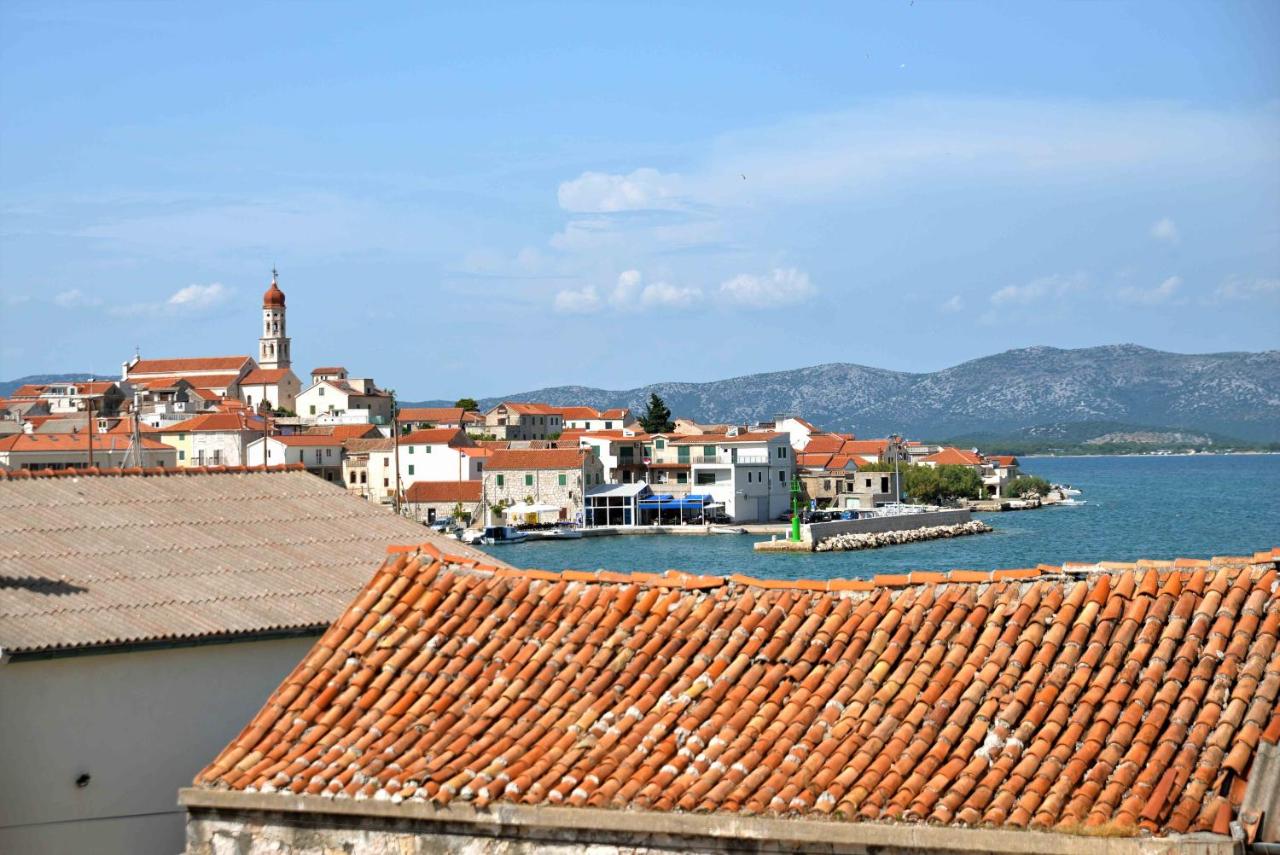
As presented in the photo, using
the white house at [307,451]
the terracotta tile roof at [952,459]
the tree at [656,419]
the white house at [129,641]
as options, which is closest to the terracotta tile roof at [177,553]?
the white house at [129,641]

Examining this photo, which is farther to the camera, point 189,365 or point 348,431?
point 189,365

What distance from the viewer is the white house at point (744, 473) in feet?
334

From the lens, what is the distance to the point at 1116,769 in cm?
666

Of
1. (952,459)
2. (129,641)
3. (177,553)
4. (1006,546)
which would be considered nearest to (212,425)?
(952,459)

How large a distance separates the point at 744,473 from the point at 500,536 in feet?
59.9

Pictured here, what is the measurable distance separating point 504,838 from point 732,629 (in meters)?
1.61

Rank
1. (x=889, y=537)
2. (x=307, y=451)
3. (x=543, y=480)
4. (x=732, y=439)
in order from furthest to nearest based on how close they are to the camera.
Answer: (x=307, y=451), (x=732, y=439), (x=543, y=480), (x=889, y=537)

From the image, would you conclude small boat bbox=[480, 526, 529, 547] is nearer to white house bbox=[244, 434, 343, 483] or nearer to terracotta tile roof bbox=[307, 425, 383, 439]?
white house bbox=[244, 434, 343, 483]

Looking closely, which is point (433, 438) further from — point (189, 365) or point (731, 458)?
point (189, 365)

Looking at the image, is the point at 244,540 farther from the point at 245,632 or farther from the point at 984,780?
the point at 984,780

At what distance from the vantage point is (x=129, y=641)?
9.95m

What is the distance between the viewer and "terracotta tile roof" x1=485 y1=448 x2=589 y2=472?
102 m

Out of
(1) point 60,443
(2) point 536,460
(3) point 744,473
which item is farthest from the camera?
(2) point 536,460

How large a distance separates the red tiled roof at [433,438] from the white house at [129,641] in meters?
98.9
